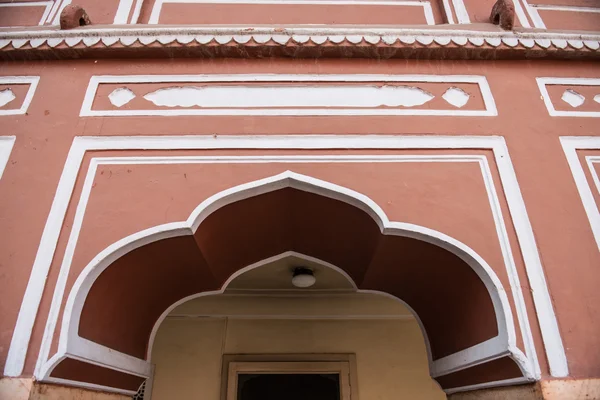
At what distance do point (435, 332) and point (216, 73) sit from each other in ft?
6.70

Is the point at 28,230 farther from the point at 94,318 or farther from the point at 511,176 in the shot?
the point at 511,176

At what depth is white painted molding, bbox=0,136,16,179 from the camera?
2.48 meters

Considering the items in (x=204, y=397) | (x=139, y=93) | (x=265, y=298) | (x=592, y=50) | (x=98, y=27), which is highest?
(x=98, y=27)

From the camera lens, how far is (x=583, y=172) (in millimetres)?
2492

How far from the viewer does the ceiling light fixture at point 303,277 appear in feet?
11.3

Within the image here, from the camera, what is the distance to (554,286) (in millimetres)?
2139

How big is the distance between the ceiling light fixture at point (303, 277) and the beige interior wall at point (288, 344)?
575mm

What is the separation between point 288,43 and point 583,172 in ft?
5.92

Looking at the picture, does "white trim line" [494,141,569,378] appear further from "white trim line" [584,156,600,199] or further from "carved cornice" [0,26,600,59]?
"carved cornice" [0,26,600,59]

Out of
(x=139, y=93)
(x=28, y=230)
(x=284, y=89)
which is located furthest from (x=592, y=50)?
(x=28, y=230)

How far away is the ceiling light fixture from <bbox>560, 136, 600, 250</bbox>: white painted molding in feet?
6.05

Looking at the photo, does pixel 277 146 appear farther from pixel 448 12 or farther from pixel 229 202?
pixel 448 12

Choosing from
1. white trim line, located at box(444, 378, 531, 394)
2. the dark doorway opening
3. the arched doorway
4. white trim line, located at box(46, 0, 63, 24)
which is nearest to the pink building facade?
white trim line, located at box(444, 378, 531, 394)

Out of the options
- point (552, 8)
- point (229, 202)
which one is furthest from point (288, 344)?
point (552, 8)
